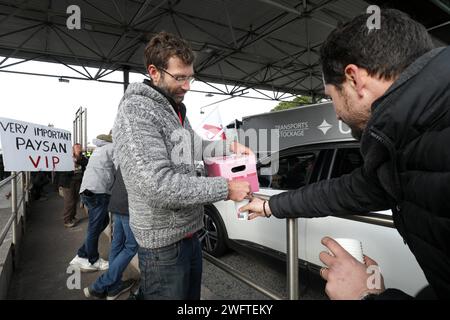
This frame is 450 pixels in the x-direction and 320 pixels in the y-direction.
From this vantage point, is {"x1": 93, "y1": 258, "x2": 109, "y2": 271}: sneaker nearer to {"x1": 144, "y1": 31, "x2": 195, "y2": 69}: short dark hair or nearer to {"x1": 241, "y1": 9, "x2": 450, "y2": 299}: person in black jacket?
{"x1": 144, "y1": 31, "x2": 195, "y2": 69}: short dark hair

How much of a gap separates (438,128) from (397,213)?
31cm

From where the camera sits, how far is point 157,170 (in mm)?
1108

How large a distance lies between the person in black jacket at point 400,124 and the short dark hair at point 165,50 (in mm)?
635

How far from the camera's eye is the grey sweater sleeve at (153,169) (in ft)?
3.63

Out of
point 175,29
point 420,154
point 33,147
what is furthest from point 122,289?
point 175,29

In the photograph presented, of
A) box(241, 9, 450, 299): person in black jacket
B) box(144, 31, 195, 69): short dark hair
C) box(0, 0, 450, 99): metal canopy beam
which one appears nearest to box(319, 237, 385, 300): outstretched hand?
box(241, 9, 450, 299): person in black jacket

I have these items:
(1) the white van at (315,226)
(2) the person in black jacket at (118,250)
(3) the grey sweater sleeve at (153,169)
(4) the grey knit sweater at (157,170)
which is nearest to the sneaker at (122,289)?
(2) the person in black jacket at (118,250)

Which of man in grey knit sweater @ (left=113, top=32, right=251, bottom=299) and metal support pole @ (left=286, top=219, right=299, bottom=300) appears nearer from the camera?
man in grey knit sweater @ (left=113, top=32, right=251, bottom=299)

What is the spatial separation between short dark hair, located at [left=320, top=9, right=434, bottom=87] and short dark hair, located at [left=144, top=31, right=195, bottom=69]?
683mm

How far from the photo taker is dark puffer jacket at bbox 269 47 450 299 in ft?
2.27

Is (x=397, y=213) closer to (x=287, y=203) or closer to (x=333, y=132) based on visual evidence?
(x=287, y=203)

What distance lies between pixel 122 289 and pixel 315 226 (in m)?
1.81

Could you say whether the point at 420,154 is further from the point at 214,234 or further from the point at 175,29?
the point at 175,29

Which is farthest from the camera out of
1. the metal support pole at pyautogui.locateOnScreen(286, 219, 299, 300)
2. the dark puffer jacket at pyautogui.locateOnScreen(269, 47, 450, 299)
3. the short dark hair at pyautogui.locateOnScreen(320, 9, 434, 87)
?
the metal support pole at pyautogui.locateOnScreen(286, 219, 299, 300)
